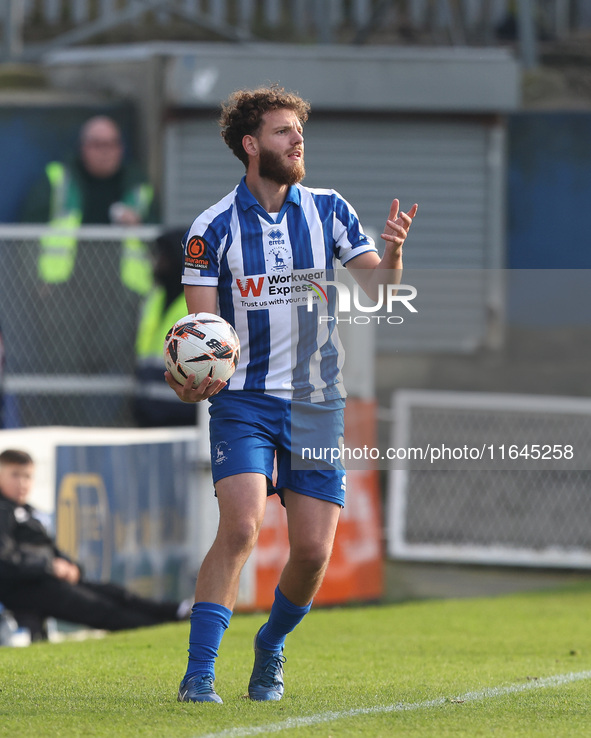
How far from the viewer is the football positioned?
4855mm

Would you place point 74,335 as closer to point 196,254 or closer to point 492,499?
point 492,499

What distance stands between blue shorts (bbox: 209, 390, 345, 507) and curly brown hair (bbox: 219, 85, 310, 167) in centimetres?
102

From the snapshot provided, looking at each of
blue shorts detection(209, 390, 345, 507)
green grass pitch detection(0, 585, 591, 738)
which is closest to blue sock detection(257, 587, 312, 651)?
green grass pitch detection(0, 585, 591, 738)

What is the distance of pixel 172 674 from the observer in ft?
19.3

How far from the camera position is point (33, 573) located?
813 centimetres

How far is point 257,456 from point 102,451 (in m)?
4.01

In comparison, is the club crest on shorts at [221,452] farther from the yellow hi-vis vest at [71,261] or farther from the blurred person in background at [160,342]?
the yellow hi-vis vest at [71,261]

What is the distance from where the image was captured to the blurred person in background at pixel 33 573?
→ 26.3ft

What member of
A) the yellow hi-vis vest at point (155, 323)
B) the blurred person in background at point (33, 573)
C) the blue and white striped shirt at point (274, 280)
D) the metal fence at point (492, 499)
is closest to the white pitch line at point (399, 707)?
the blue and white striped shirt at point (274, 280)

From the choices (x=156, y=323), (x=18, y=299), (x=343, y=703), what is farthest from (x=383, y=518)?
(x=343, y=703)

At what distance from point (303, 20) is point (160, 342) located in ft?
23.4

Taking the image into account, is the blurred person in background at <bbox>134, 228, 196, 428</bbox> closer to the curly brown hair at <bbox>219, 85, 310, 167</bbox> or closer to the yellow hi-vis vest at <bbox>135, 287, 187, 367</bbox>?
the yellow hi-vis vest at <bbox>135, 287, 187, 367</bbox>

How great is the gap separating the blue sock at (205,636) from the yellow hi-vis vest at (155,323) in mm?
5263

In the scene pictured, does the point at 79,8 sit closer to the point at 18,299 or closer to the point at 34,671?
the point at 18,299
